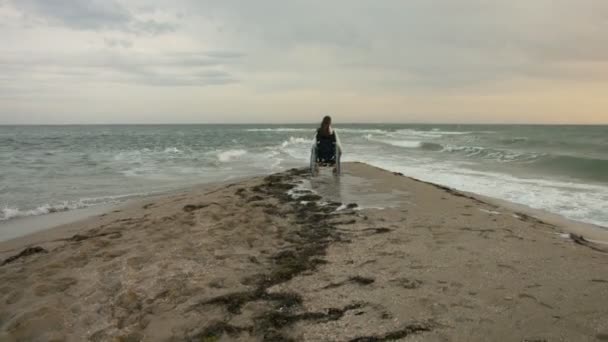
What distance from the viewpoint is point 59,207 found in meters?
8.97

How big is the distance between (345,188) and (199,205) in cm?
309

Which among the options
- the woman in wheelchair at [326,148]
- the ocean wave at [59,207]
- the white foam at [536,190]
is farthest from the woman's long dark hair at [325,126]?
the ocean wave at [59,207]

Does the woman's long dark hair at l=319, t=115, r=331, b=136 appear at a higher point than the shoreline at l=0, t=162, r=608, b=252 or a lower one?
higher

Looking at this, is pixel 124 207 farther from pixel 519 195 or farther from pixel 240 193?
pixel 519 195

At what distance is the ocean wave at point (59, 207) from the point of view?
8.31 meters

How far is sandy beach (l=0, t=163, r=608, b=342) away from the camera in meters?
3.05

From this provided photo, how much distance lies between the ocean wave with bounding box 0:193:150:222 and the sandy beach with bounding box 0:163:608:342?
7.14 ft

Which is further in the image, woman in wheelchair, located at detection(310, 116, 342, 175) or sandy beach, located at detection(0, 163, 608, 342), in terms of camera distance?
woman in wheelchair, located at detection(310, 116, 342, 175)

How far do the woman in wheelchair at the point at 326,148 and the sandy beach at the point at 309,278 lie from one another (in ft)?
12.3

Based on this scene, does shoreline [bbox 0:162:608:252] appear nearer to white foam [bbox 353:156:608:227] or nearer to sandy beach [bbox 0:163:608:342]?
sandy beach [bbox 0:163:608:342]

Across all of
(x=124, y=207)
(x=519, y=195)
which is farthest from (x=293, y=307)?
(x=519, y=195)

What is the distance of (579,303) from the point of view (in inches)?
129

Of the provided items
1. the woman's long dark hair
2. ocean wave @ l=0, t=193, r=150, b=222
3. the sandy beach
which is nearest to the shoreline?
the sandy beach

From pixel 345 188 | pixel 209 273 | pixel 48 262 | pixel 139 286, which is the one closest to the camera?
pixel 139 286
